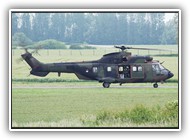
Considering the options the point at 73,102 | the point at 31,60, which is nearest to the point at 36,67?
the point at 31,60

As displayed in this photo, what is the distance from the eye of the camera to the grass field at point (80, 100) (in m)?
9.81

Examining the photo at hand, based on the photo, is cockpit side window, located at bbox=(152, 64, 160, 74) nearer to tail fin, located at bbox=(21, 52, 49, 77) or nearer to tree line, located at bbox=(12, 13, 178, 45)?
tree line, located at bbox=(12, 13, 178, 45)

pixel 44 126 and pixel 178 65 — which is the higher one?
pixel 178 65

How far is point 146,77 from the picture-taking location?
33.1ft

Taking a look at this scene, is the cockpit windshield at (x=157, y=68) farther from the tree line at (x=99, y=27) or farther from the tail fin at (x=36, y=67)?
the tail fin at (x=36, y=67)

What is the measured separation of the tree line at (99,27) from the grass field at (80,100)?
15cm

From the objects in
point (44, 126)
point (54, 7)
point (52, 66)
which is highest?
point (54, 7)

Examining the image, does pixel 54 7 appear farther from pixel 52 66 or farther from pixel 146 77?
pixel 146 77

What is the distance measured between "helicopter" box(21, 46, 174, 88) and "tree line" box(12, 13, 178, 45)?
0.63ft

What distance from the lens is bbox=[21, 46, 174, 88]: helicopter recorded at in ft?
32.7

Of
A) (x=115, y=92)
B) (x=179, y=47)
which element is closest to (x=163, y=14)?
(x=179, y=47)

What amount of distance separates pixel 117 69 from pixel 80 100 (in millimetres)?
563

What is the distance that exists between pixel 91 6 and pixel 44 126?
1425mm

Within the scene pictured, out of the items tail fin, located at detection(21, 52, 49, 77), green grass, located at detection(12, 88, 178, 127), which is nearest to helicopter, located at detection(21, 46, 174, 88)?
tail fin, located at detection(21, 52, 49, 77)
